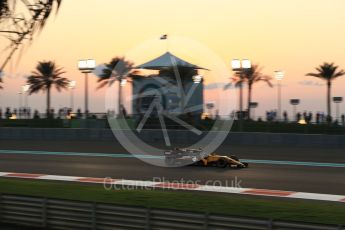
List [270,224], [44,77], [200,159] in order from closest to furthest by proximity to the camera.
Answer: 1. [270,224]
2. [200,159]
3. [44,77]

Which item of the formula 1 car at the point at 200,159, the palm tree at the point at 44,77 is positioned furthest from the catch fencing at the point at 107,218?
the palm tree at the point at 44,77

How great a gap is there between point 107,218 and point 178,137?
21069 millimetres

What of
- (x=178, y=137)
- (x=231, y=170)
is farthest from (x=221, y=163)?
(x=178, y=137)

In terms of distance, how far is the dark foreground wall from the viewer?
25359 millimetres

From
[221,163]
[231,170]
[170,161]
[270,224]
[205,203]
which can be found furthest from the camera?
[170,161]

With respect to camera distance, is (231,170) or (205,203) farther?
(231,170)

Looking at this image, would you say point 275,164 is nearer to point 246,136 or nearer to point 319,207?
point 246,136

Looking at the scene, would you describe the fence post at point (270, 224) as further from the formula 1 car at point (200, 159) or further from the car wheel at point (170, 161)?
the car wheel at point (170, 161)

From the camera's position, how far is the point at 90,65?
33188mm

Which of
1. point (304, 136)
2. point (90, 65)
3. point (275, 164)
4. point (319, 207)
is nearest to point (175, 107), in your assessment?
point (90, 65)

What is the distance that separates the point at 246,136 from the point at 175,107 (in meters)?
7.04

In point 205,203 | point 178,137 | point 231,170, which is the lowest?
point 231,170

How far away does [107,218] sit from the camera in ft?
25.3

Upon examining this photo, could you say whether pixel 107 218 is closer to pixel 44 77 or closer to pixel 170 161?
pixel 170 161
